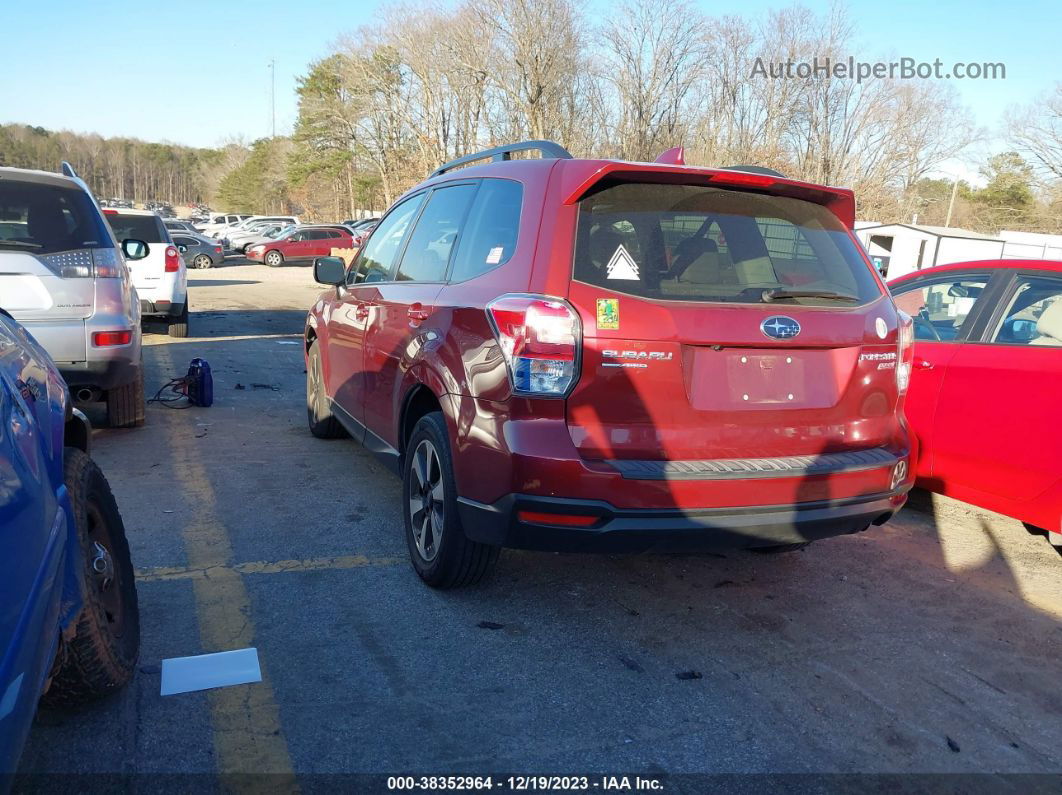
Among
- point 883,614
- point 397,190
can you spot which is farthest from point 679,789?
point 397,190

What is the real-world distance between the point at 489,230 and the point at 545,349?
0.88 meters

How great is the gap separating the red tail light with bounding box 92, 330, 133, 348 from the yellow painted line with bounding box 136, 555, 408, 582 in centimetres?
246

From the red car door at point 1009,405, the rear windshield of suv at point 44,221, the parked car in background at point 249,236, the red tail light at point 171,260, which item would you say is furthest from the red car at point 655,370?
the parked car in background at point 249,236

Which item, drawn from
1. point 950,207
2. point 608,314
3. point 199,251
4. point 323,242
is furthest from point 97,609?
point 950,207

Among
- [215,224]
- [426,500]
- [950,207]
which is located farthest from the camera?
[950,207]

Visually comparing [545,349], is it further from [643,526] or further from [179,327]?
[179,327]

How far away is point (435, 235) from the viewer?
439cm

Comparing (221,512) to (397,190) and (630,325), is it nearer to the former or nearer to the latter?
(630,325)

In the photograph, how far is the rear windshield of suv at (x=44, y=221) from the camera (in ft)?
19.1

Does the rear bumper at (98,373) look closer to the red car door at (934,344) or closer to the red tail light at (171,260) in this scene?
the red car door at (934,344)

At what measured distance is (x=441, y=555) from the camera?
145 inches

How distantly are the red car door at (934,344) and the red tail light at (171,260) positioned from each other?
10157 millimetres

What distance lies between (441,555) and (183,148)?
162878 mm

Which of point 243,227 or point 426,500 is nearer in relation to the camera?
point 426,500
